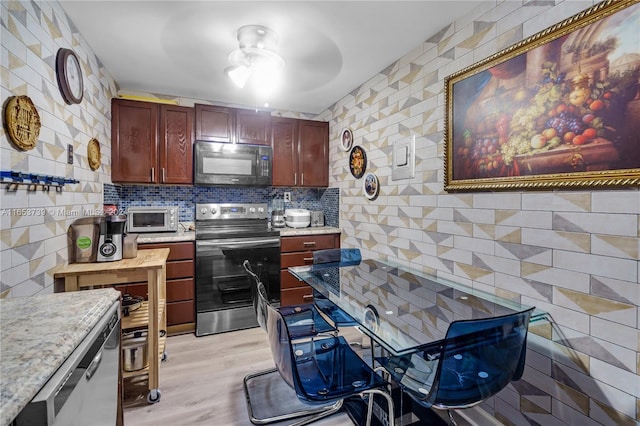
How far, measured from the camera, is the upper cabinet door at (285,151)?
Answer: 3.46 metres

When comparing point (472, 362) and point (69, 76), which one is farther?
point (69, 76)

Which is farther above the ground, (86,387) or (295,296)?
(86,387)

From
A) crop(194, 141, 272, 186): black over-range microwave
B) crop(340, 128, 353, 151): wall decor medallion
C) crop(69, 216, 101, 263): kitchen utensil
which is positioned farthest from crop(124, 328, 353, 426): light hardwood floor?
crop(340, 128, 353, 151): wall decor medallion

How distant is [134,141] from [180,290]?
5.03ft

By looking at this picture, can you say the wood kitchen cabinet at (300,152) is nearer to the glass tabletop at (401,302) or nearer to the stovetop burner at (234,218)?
the stovetop burner at (234,218)

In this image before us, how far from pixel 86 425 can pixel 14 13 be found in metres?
1.76

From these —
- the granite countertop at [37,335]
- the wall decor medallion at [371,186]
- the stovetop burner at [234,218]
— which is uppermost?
the wall decor medallion at [371,186]

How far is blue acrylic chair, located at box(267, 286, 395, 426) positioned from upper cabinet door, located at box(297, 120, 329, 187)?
2.26m

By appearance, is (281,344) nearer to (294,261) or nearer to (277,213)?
(294,261)

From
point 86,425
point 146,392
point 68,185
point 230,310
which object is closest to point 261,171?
point 230,310

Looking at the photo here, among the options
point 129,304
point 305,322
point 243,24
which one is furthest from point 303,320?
point 243,24

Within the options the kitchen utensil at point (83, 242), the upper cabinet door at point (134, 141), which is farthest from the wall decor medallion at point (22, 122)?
the upper cabinet door at point (134, 141)

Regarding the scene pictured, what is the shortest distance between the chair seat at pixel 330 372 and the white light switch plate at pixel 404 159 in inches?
54.3

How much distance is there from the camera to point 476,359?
1104 mm
